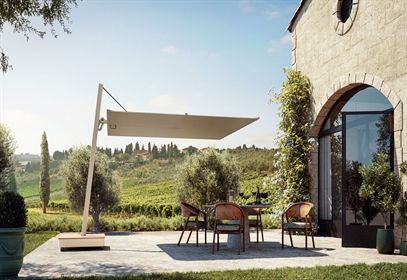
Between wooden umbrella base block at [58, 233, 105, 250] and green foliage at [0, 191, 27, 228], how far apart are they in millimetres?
2210

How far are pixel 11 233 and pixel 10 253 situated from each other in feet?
0.75

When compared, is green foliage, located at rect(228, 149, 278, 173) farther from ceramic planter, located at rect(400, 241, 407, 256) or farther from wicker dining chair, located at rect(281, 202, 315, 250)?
ceramic planter, located at rect(400, 241, 407, 256)

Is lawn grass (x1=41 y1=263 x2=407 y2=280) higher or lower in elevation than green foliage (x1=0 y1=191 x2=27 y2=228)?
lower

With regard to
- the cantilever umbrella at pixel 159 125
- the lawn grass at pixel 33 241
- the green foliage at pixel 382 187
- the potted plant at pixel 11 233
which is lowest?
the lawn grass at pixel 33 241

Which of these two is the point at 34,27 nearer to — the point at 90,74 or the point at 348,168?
the point at 348,168

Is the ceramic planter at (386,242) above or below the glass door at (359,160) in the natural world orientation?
below

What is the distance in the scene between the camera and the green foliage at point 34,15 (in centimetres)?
775

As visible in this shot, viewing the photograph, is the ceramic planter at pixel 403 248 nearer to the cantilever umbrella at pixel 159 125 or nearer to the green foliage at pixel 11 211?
the cantilever umbrella at pixel 159 125

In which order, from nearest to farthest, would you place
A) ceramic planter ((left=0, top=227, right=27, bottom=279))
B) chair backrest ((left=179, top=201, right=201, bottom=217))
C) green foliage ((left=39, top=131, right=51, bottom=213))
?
1. ceramic planter ((left=0, top=227, right=27, bottom=279))
2. chair backrest ((left=179, top=201, right=201, bottom=217))
3. green foliage ((left=39, top=131, right=51, bottom=213))

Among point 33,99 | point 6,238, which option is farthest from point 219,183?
point 33,99

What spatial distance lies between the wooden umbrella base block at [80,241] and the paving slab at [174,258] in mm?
100

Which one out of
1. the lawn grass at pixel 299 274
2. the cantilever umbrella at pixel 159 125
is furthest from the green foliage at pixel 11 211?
the cantilever umbrella at pixel 159 125

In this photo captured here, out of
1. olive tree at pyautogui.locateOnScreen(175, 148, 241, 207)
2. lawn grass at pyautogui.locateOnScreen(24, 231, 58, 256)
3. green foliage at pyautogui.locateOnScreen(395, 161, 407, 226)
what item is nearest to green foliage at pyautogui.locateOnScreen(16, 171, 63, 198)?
olive tree at pyautogui.locateOnScreen(175, 148, 241, 207)

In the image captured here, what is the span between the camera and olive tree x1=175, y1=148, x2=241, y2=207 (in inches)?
508
